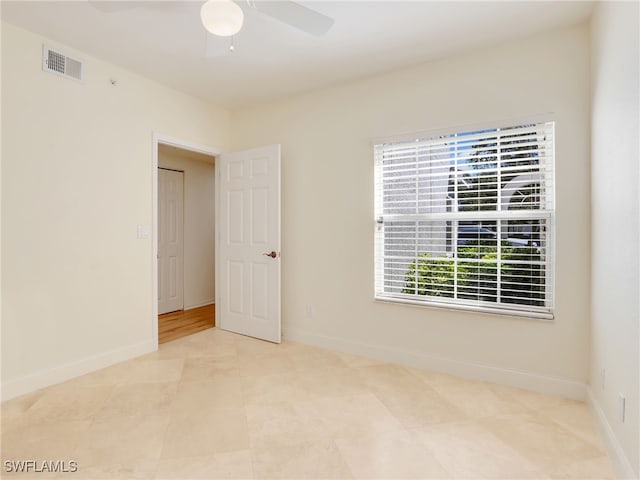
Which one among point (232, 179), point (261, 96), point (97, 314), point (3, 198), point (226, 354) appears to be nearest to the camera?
point (3, 198)

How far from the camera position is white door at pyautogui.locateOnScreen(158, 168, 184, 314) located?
16.4 feet

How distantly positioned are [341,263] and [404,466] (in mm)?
1912

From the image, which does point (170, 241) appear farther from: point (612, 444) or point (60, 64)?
point (612, 444)

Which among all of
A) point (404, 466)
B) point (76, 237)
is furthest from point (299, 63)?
point (404, 466)

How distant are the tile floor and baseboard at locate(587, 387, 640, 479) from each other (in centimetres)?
5

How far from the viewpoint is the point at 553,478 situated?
1.67 metres

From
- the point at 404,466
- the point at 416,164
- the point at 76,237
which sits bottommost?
the point at 404,466

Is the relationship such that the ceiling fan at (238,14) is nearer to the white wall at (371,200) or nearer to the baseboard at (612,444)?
the white wall at (371,200)

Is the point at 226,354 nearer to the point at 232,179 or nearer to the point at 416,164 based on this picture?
the point at 232,179

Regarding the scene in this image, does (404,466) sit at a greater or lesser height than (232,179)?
lesser

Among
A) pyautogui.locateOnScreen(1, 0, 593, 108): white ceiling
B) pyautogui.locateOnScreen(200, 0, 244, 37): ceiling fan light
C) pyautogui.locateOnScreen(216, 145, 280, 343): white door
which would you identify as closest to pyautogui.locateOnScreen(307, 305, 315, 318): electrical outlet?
pyautogui.locateOnScreen(216, 145, 280, 343): white door

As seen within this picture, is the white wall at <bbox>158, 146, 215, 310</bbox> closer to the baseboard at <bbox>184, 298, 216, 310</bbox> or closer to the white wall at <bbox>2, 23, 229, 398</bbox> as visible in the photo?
the baseboard at <bbox>184, 298, 216, 310</bbox>

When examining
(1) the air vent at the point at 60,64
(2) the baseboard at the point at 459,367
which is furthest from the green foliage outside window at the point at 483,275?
(1) the air vent at the point at 60,64

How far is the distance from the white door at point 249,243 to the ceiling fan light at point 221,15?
1.88m
